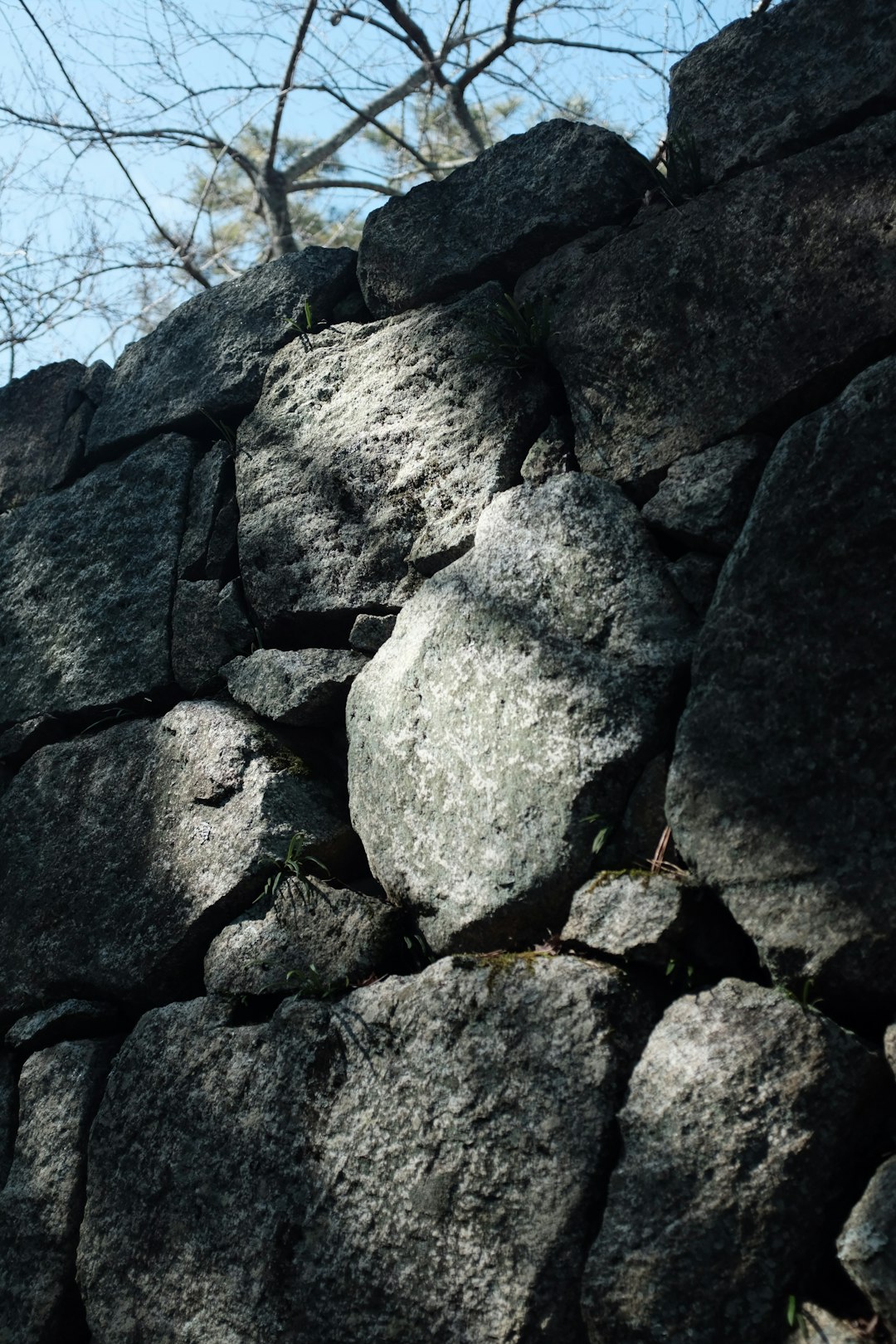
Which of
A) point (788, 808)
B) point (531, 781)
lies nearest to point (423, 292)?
point (531, 781)

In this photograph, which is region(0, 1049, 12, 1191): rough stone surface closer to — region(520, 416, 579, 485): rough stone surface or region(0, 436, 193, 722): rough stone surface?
region(0, 436, 193, 722): rough stone surface

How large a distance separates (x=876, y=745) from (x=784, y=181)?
105 cm

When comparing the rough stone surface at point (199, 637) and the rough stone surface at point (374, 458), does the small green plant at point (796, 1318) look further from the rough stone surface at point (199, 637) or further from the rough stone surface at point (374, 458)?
the rough stone surface at point (199, 637)

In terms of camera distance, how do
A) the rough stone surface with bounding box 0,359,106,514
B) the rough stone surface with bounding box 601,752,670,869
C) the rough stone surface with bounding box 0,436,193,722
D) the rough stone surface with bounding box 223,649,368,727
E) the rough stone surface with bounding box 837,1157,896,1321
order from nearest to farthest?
1. the rough stone surface with bounding box 837,1157,896,1321
2. the rough stone surface with bounding box 601,752,670,869
3. the rough stone surface with bounding box 223,649,368,727
4. the rough stone surface with bounding box 0,436,193,722
5. the rough stone surface with bounding box 0,359,106,514

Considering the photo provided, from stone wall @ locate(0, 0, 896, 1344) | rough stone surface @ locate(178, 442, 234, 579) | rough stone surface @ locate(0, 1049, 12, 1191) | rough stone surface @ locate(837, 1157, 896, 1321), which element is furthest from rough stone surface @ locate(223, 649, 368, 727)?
rough stone surface @ locate(837, 1157, 896, 1321)

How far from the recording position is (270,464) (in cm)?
268

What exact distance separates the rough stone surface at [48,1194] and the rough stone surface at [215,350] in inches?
60.5

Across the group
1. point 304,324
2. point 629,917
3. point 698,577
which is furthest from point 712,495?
point 304,324

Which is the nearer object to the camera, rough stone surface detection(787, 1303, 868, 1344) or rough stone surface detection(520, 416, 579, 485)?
rough stone surface detection(787, 1303, 868, 1344)

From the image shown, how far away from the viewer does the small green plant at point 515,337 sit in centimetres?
228

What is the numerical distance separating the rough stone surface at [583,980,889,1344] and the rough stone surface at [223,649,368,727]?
3.53 ft

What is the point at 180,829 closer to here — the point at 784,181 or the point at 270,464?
the point at 270,464

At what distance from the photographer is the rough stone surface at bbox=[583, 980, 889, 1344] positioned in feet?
4.69

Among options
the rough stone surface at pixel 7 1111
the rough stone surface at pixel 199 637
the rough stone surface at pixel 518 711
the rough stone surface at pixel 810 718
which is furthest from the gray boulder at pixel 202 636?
the rough stone surface at pixel 810 718
